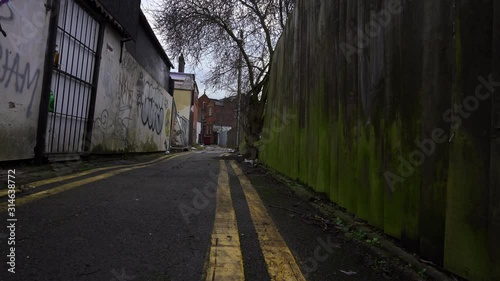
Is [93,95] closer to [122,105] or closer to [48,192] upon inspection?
[122,105]

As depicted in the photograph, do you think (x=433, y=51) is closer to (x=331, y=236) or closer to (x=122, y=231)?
(x=331, y=236)

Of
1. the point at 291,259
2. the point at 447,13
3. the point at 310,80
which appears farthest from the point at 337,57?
the point at 291,259

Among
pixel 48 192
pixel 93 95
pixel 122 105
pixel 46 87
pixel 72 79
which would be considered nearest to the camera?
pixel 48 192

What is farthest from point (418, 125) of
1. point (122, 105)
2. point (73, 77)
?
point (122, 105)

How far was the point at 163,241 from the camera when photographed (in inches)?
96.8

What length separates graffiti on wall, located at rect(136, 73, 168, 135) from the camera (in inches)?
455

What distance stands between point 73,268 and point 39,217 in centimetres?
111

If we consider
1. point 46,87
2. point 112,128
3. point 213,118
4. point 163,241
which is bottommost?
point 163,241

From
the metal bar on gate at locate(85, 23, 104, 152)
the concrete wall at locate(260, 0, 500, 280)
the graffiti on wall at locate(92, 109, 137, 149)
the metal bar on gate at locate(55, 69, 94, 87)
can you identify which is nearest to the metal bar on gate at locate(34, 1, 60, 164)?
the metal bar on gate at locate(55, 69, 94, 87)

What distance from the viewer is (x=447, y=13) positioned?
1.95 metres

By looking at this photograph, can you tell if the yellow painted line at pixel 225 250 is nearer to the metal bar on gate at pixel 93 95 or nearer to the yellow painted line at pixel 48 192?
the yellow painted line at pixel 48 192

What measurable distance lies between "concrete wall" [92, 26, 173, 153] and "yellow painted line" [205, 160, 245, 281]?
221 inches

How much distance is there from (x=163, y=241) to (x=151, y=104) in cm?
1143

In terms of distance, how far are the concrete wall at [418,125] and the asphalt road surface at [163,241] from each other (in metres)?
0.45
